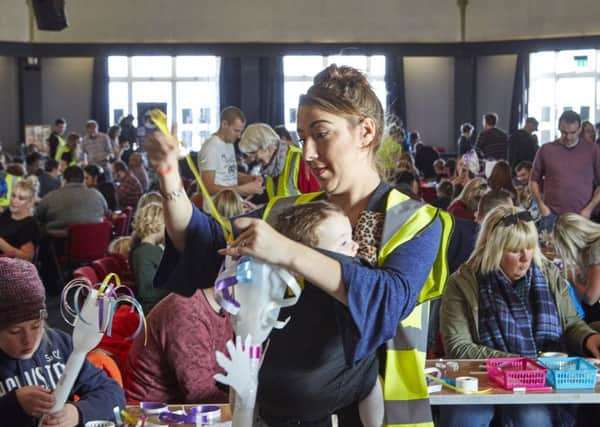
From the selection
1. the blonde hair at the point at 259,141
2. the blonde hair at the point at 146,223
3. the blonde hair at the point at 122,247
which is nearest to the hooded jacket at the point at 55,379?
the blonde hair at the point at 146,223

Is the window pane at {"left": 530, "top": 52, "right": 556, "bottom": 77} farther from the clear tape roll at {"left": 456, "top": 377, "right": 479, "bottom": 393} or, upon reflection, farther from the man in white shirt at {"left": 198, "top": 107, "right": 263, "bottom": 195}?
the clear tape roll at {"left": 456, "top": 377, "right": 479, "bottom": 393}

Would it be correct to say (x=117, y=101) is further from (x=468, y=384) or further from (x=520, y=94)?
(x=468, y=384)

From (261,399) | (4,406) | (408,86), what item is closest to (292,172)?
(4,406)

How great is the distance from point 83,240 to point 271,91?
10484mm

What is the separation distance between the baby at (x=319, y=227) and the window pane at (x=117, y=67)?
18.0 metres

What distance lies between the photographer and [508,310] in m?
3.77

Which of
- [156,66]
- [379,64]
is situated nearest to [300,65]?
[379,64]

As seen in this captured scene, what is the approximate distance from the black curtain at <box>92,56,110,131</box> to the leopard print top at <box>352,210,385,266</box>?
17.5 metres

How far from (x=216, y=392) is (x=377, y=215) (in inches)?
59.5

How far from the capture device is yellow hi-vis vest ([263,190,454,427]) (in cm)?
188

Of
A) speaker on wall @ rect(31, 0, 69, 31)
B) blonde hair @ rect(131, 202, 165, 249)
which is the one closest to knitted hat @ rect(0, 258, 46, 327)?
blonde hair @ rect(131, 202, 165, 249)

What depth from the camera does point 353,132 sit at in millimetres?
1899

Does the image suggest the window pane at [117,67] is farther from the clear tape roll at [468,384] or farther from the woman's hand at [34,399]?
the woman's hand at [34,399]

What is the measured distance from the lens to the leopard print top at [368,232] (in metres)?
1.91
